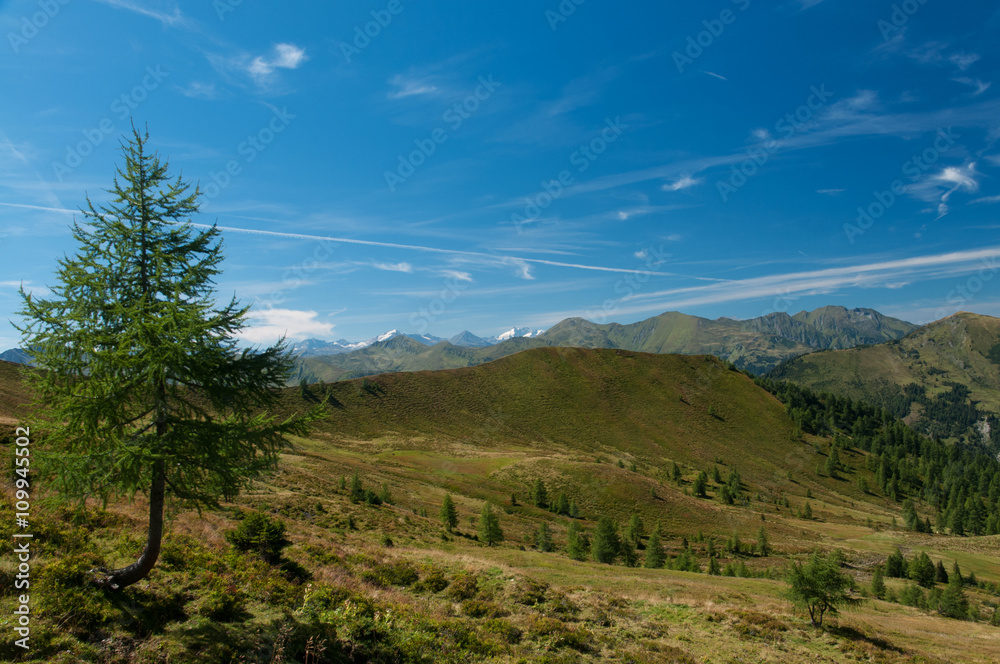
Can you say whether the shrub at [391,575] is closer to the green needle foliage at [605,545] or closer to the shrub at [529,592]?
the shrub at [529,592]

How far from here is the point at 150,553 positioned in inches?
436

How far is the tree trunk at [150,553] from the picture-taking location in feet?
A: 36.0

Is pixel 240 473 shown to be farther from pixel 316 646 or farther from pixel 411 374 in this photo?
pixel 411 374

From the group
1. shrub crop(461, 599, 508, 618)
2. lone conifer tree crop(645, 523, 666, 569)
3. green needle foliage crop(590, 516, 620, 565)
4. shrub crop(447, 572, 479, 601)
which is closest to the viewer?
shrub crop(461, 599, 508, 618)

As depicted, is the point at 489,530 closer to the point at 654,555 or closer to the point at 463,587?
the point at 654,555

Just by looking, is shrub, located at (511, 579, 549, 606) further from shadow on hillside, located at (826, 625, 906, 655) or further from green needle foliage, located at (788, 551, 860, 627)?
shadow on hillside, located at (826, 625, 906, 655)

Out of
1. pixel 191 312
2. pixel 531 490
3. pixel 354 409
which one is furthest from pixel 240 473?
pixel 354 409

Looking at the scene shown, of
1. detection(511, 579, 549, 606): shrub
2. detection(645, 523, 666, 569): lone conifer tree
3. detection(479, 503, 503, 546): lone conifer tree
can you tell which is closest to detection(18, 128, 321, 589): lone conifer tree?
detection(511, 579, 549, 606): shrub

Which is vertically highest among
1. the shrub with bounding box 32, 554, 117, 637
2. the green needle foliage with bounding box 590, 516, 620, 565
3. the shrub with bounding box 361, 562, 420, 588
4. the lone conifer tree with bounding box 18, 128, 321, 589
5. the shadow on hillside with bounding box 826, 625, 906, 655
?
the lone conifer tree with bounding box 18, 128, 321, 589

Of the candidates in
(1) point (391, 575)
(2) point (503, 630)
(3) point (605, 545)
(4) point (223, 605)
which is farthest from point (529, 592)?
(3) point (605, 545)

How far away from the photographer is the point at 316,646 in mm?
11391

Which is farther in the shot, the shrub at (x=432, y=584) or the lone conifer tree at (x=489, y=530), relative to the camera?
the lone conifer tree at (x=489, y=530)

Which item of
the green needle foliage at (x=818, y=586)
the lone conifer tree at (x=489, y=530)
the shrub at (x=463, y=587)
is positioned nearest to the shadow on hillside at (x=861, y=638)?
the green needle foliage at (x=818, y=586)

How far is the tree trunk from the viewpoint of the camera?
10961 mm
